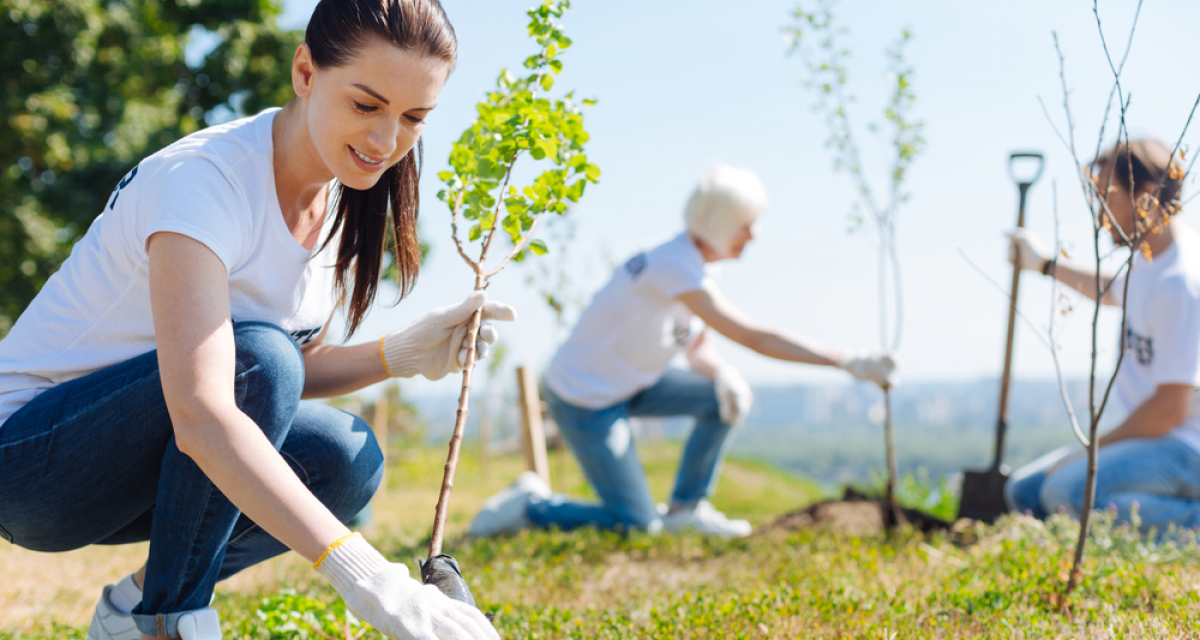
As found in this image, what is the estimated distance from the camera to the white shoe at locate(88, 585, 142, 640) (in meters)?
1.96

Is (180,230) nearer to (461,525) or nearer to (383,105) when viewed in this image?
(383,105)

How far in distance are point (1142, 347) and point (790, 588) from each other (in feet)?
6.42

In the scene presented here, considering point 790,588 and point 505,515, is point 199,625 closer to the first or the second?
point 790,588

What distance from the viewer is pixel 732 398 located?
4.37 m

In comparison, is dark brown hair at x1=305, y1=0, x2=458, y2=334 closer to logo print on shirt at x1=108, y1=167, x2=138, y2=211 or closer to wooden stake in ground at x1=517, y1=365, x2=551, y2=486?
logo print on shirt at x1=108, y1=167, x2=138, y2=211

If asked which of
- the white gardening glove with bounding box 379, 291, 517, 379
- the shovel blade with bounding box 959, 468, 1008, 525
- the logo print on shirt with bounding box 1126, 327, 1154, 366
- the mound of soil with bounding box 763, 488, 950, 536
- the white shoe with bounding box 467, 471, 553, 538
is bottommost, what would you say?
the white shoe with bounding box 467, 471, 553, 538

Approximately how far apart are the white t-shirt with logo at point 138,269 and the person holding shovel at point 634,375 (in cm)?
241

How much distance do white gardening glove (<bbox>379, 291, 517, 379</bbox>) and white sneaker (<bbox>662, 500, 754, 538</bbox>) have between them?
238 centimetres

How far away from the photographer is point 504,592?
280 centimetres

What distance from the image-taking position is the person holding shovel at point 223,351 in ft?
4.69

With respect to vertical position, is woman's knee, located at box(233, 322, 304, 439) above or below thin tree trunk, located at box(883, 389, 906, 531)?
above

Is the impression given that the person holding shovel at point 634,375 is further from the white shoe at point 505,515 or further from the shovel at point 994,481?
the shovel at point 994,481

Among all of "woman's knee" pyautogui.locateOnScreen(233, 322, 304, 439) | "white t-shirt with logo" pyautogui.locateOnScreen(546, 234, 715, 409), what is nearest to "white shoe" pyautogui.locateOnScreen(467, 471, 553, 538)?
"white t-shirt with logo" pyautogui.locateOnScreen(546, 234, 715, 409)

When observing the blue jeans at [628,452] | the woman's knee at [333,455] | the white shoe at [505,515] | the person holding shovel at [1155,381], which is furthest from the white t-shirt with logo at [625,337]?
the woman's knee at [333,455]
